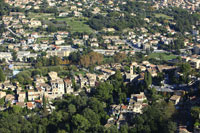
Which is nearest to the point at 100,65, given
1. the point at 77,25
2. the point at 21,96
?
the point at 21,96

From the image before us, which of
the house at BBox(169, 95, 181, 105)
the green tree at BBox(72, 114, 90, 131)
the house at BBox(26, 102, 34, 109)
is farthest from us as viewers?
the house at BBox(26, 102, 34, 109)

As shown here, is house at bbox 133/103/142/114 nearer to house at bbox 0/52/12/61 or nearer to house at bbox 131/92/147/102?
house at bbox 131/92/147/102

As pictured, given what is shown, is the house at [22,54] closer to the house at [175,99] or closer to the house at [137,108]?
the house at [137,108]

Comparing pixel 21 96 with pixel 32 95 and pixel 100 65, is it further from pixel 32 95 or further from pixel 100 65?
pixel 100 65

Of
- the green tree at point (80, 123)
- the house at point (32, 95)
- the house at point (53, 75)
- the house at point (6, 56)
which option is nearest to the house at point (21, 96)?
the house at point (32, 95)

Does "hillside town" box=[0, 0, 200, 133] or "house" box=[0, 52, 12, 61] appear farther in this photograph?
"house" box=[0, 52, 12, 61]

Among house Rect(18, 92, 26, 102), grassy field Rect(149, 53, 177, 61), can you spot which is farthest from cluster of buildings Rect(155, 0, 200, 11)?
house Rect(18, 92, 26, 102)
